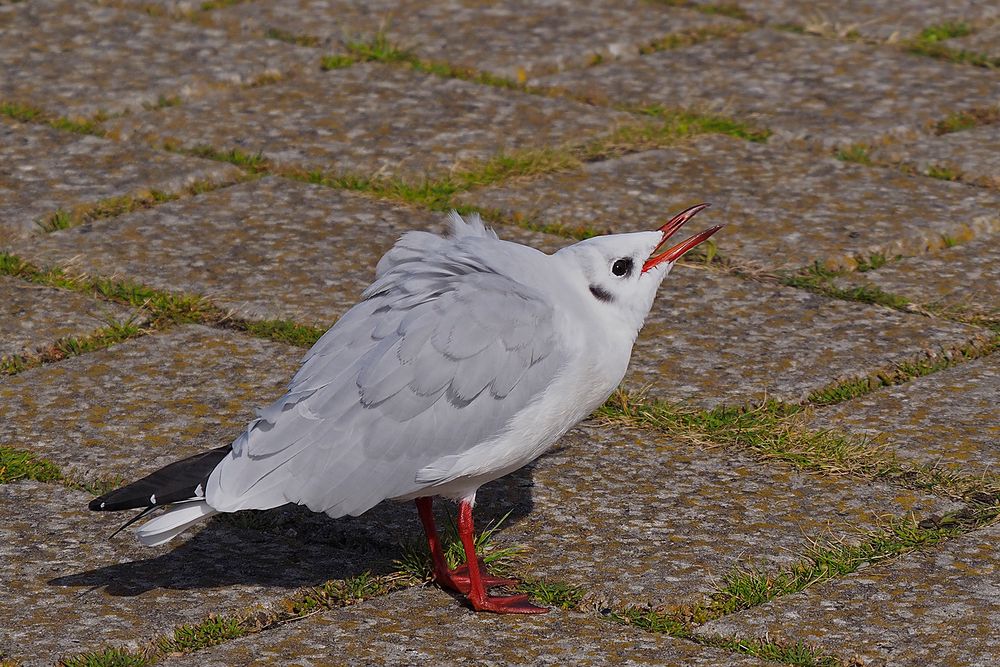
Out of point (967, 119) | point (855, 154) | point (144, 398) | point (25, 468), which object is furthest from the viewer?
point (967, 119)

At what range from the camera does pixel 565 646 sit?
3.19 m

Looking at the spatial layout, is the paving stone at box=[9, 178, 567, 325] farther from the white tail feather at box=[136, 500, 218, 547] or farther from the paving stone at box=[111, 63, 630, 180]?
the white tail feather at box=[136, 500, 218, 547]

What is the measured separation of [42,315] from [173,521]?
5.19 ft

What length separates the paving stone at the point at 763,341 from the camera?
430 centimetres

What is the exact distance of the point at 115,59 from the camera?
22.0 ft

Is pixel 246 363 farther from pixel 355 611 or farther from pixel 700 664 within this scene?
pixel 700 664

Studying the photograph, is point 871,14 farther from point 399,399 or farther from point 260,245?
point 399,399

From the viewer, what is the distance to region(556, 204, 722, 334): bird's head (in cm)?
362

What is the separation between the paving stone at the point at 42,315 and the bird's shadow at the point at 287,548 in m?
1.07

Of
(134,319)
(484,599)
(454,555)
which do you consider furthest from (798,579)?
(134,319)

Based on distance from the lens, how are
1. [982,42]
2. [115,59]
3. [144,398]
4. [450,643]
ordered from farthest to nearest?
[982,42]
[115,59]
[144,398]
[450,643]

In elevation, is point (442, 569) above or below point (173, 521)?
below

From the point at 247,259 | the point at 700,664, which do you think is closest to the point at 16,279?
the point at 247,259

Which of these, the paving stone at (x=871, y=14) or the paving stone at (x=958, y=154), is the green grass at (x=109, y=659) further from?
the paving stone at (x=871, y=14)
